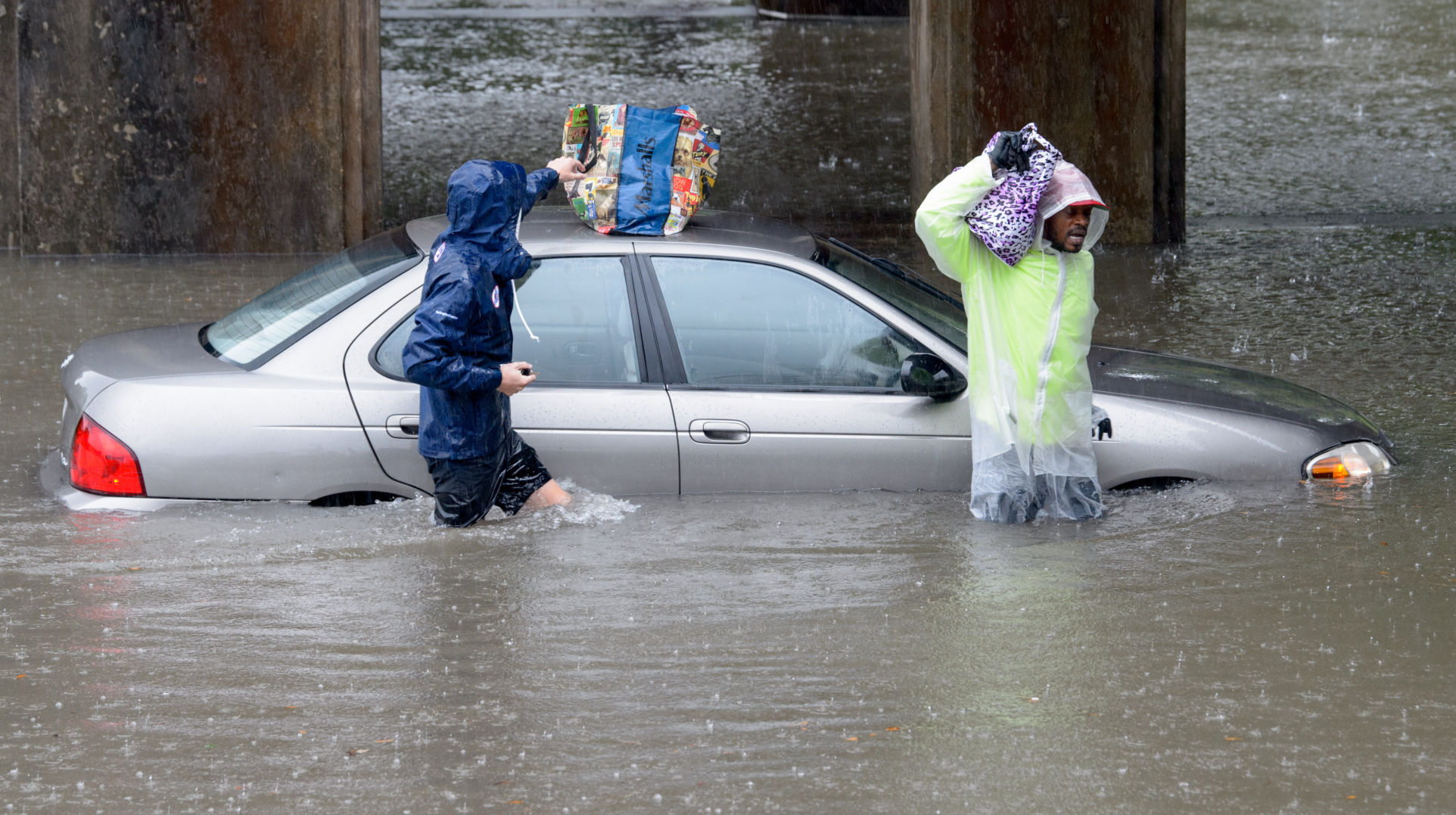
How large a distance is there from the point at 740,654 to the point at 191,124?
854cm

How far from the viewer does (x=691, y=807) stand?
3.67 metres

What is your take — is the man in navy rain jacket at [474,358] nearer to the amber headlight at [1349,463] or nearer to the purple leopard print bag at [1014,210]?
the purple leopard print bag at [1014,210]

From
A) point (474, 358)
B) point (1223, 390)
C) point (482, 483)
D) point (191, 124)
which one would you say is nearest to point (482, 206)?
point (474, 358)

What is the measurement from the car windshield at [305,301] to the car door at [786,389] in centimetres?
99

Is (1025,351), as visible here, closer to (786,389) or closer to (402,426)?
(786,389)

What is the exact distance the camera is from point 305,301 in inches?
225

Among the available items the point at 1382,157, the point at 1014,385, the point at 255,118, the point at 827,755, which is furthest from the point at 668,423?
the point at 1382,157

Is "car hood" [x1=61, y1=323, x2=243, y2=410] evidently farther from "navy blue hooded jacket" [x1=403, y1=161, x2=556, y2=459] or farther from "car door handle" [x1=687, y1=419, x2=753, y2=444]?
"car door handle" [x1=687, y1=419, x2=753, y2=444]

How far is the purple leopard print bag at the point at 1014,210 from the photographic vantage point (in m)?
5.49

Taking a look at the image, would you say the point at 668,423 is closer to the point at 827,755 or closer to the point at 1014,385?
the point at 1014,385

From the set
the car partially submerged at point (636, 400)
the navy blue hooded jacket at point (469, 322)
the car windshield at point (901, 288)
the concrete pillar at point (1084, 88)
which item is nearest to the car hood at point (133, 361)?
the car partially submerged at point (636, 400)

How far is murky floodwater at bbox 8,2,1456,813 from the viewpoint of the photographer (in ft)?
12.5

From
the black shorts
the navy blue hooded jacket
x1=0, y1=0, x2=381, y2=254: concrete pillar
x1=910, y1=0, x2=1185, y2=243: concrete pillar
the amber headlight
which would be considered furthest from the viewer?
x1=910, y1=0, x2=1185, y2=243: concrete pillar

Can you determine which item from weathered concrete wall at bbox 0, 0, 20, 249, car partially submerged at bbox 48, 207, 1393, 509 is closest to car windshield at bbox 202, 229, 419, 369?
car partially submerged at bbox 48, 207, 1393, 509
